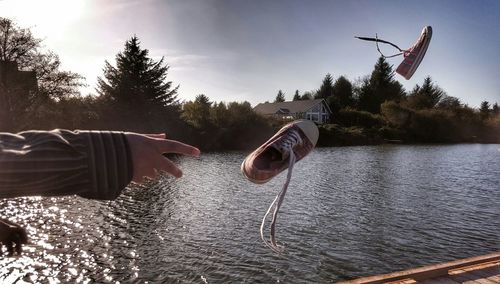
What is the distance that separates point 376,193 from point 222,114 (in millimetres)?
32236

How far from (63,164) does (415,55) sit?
6.65 m

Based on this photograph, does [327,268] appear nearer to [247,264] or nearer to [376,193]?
[247,264]

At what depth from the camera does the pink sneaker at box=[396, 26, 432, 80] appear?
6.09 meters

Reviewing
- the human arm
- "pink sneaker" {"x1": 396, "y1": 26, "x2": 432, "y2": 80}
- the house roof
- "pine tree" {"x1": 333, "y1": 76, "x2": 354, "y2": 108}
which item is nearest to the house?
the house roof

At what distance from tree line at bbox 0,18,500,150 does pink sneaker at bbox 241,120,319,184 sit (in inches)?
1205

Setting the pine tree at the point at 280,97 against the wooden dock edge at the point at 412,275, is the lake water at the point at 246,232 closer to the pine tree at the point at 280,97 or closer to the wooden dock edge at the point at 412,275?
the wooden dock edge at the point at 412,275

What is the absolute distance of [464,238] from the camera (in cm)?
1180

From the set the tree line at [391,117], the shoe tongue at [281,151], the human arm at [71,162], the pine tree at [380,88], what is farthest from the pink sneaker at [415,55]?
the pine tree at [380,88]

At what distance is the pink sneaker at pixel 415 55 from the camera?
6.09 m

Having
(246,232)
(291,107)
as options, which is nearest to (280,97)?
(291,107)

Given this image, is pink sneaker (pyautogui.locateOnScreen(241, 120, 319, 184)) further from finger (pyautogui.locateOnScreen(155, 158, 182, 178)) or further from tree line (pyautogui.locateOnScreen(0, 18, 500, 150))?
tree line (pyautogui.locateOnScreen(0, 18, 500, 150))

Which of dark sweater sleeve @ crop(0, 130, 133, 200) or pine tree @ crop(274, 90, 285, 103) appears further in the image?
pine tree @ crop(274, 90, 285, 103)

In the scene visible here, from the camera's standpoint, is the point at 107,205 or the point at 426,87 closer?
the point at 107,205

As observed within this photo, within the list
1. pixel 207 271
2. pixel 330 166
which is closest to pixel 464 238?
pixel 207 271
